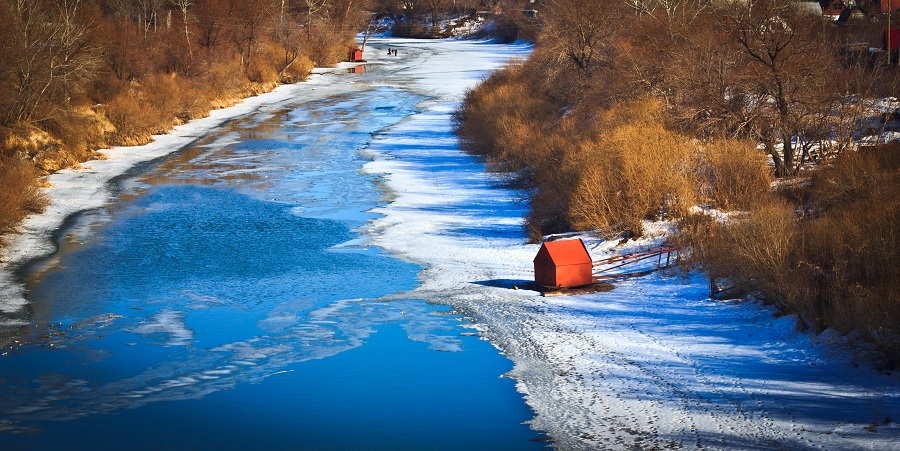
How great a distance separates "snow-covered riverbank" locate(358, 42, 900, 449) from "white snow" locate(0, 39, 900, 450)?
0.02 meters

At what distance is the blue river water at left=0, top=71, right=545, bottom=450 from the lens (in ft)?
34.2

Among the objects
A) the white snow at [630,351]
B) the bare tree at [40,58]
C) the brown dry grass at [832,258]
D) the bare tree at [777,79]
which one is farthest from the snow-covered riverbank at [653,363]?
the bare tree at [40,58]

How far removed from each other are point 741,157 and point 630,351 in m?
8.91

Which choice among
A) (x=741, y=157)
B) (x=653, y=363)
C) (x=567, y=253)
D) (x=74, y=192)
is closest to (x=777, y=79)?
(x=741, y=157)

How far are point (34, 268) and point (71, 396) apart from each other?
23.6ft

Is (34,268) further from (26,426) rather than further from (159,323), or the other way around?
(26,426)

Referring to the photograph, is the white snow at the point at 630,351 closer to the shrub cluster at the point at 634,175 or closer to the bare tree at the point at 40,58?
the shrub cluster at the point at 634,175

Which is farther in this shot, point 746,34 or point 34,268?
point 746,34

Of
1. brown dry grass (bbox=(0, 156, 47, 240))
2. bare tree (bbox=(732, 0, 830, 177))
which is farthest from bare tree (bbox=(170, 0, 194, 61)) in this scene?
bare tree (bbox=(732, 0, 830, 177))

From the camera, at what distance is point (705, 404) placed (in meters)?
10.5

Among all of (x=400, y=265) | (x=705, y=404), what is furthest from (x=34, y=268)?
(x=705, y=404)

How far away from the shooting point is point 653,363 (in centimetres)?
1194

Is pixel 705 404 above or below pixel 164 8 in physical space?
below

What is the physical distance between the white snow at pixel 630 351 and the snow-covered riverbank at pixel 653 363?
0.02 meters
